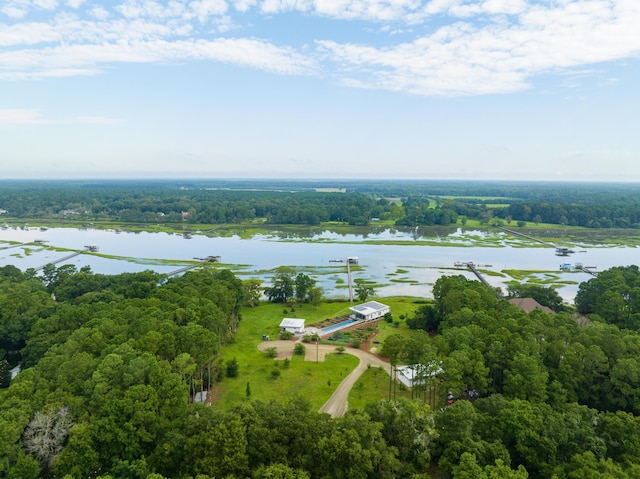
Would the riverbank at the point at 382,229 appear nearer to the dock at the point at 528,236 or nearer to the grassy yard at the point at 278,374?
the dock at the point at 528,236

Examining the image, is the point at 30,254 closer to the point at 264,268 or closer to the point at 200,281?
the point at 264,268

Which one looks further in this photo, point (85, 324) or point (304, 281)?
point (304, 281)

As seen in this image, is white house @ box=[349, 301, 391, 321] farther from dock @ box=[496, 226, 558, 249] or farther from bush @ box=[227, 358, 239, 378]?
dock @ box=[496, 226, 558, 249]

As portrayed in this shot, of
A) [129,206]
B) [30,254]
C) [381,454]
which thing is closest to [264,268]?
[30,254]

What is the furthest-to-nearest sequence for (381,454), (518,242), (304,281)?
(518,242), (304,281), (381,454)

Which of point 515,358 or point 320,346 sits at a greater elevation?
point 515,358

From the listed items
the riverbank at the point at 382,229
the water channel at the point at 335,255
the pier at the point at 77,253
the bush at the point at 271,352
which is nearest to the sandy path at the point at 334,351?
the bush at the point at 271,352

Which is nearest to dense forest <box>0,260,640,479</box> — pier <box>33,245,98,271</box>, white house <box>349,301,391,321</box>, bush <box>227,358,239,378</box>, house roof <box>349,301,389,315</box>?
bush <box>227,358,239,378</box>
